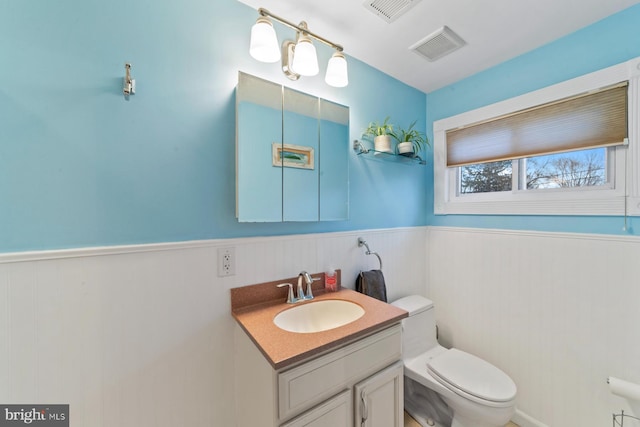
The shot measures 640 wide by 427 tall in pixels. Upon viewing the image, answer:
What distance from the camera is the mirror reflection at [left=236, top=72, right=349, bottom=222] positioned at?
1.12 m

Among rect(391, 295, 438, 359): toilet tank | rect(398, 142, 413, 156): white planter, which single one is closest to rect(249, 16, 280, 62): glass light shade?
rect(398, 142, 413, 156): white planter

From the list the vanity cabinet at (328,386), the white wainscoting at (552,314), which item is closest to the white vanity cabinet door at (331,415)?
the vanity cabinet at (328,386)

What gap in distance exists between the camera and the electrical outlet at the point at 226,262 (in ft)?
3.56

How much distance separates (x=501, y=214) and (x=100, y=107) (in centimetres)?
226

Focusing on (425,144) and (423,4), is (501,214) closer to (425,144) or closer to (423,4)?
(425,144)

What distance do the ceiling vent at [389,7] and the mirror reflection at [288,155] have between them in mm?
482

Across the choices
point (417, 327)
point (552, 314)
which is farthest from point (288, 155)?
point (552, 314)

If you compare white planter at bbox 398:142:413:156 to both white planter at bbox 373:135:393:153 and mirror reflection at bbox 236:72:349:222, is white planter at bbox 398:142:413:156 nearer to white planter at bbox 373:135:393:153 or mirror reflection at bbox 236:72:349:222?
white planter at bbox 373:135:393:153

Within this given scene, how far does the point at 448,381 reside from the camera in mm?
1264

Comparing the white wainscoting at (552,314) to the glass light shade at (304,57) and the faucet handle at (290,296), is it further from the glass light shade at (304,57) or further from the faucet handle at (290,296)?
the glass light shade at (304,57)

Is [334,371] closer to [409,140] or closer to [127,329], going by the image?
[127,329]

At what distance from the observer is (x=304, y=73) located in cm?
118

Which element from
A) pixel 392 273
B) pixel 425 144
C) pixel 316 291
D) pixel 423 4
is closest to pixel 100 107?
pixel 316 291

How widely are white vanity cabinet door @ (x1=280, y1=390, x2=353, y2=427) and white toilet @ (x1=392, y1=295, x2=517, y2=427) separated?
673 mm
